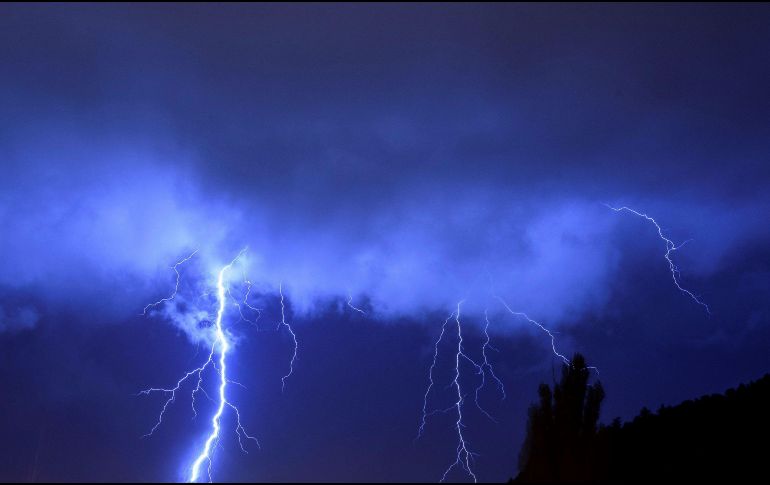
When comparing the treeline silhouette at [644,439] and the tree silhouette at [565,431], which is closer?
the treeline silhouette at [644,439]

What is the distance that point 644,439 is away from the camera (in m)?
12.6

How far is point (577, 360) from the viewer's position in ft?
45.6

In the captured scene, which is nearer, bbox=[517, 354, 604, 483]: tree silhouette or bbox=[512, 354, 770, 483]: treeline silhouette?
bbox=[512, 354, 770, 483]: treeline silhouette

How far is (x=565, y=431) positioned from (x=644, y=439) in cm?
175

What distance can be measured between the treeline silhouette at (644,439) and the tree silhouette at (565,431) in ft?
0.07

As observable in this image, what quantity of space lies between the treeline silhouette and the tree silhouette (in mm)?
20

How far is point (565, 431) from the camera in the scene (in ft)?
41.6

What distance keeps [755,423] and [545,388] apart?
426 cm

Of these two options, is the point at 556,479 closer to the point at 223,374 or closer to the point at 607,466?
the point at 607,466

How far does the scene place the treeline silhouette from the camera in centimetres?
1062

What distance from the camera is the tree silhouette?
39.5ft

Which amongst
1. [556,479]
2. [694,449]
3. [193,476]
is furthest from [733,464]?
[193,476]

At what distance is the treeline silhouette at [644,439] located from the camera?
10625mm

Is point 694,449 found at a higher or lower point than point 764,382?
lower
